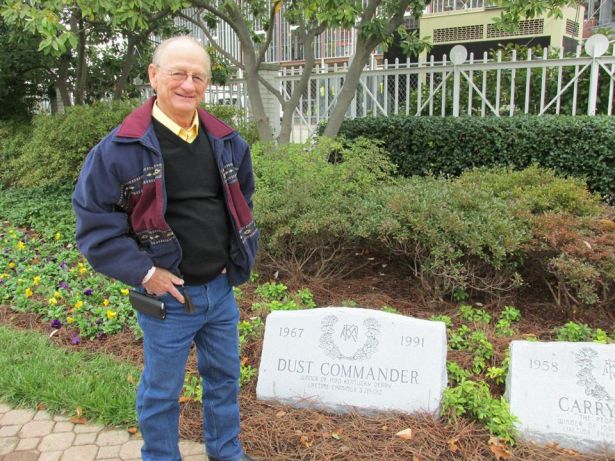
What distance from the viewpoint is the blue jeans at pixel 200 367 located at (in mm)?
2169

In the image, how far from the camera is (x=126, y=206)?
6.77ft

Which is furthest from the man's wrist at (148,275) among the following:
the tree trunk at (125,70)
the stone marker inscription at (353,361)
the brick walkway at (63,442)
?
the tree trunk at (125,70)

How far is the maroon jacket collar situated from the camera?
6.55 feet

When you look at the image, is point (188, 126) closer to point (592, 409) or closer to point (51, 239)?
point (592, 409)

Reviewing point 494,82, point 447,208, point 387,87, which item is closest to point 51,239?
point 447,208

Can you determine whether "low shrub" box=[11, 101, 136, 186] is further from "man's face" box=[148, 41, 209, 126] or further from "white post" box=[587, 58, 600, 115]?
"white post" box=[587, 58, 600, 115]

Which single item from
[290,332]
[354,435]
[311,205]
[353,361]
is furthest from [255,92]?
[354,435]

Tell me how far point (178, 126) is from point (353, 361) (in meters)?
1.56

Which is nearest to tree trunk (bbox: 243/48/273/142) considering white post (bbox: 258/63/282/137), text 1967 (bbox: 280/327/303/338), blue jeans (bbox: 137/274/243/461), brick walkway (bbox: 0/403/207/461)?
white post (bbox: 258/63/282/137)

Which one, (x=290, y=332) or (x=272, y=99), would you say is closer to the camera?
(x=290, y=332)

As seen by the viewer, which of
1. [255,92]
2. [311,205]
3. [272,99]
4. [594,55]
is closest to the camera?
[311,205]

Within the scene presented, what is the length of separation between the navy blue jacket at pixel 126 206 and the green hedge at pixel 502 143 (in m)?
4.39

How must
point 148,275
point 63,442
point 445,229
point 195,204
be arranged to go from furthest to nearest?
point 445,229 < point 63,442 < point 195,204 < point 148,275

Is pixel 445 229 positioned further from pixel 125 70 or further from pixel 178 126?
pixel 125 70
